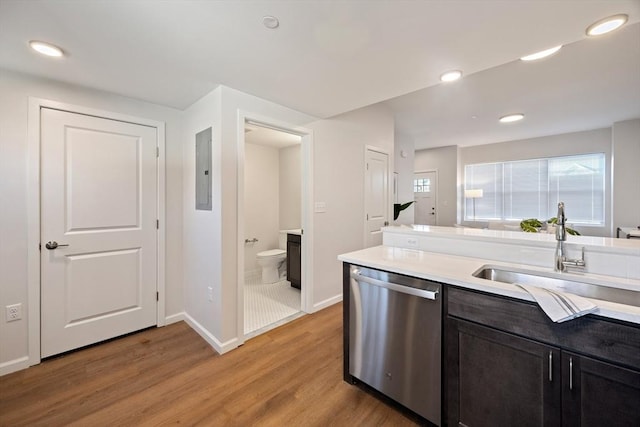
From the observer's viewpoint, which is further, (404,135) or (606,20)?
(404,135)

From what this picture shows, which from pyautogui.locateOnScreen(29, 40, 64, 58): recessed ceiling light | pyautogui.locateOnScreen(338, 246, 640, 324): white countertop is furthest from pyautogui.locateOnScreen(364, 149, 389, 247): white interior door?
pyautogui.locateOnScreen(29, 40, 64, 58): recessed ceiling light

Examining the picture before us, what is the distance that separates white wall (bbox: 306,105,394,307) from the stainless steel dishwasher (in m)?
1.30

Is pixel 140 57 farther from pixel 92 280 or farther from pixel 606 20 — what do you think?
pixel 606 20

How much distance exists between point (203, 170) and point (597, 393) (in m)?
2.81

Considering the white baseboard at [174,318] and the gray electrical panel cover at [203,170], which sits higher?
the gray electrical panel cover at [203,170]

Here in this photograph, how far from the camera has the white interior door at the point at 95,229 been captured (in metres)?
2.14

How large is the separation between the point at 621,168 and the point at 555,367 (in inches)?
216

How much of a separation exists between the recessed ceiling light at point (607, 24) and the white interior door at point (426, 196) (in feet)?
17.4

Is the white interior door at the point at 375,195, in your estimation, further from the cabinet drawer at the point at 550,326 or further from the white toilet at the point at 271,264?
the cabinet drawer at the point at 550,326

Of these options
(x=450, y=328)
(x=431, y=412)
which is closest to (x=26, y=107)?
Answer: (x=450, y=328)

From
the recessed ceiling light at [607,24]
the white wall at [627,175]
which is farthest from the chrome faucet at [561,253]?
the white wall at [627,175]

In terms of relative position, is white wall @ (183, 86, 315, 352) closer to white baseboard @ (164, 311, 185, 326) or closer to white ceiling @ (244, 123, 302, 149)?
white baseboard @ (164, 311, 185, 326)

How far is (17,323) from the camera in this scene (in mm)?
2004

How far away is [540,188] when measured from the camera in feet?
18.9
